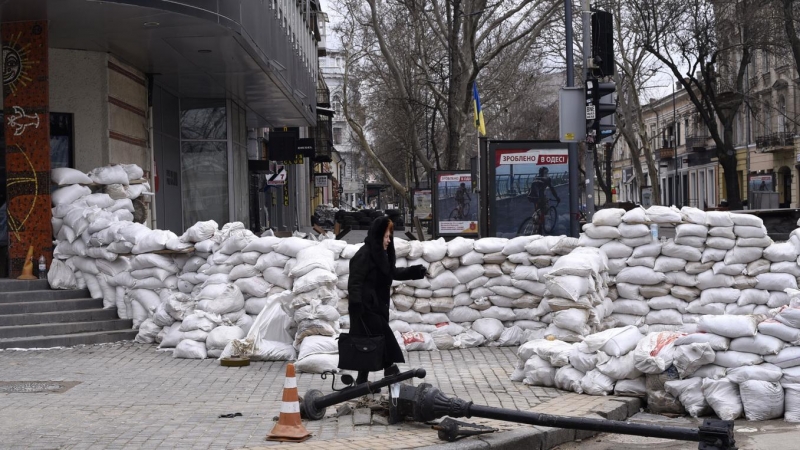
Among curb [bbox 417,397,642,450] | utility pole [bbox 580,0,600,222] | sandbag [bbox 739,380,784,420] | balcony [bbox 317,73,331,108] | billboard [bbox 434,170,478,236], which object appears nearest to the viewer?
curb [bbox 417,397,642,450]

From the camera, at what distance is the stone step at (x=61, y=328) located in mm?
11602

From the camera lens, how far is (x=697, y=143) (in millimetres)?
75812

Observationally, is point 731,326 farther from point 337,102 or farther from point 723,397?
point 337,102

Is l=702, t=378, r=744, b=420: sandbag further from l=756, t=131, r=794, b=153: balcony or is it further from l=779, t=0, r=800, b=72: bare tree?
l=756, t=131, r=794, b=153: balcony

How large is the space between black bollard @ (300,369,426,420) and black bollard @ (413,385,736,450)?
150 mm

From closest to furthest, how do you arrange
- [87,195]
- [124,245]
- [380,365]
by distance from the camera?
1. [380,365]
2. [124,245]
3. [87,195]

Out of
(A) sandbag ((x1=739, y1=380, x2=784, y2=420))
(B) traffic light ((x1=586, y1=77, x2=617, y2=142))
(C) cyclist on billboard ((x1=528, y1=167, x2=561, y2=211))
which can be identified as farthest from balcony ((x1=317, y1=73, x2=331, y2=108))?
(A) sandbag ((x1=739, y1=380, x2=784, y2=420))

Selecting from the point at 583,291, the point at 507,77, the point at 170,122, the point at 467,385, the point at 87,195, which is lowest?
the point at 467,385

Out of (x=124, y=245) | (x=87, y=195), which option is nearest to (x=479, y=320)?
(x=124, y=245)

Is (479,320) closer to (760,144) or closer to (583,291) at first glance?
(583,291)

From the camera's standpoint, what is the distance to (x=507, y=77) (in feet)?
114

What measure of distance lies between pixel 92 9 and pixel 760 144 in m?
50.5

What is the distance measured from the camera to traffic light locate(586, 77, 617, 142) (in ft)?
47.3

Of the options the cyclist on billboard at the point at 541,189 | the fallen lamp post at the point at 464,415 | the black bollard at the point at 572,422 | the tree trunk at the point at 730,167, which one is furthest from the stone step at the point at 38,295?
the tree trunk at the point at 730,167
